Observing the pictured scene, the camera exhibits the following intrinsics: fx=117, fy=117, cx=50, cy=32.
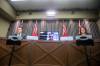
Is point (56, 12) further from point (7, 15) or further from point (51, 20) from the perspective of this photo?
point (7, 15)

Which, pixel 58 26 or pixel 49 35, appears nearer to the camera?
pixel 49 35

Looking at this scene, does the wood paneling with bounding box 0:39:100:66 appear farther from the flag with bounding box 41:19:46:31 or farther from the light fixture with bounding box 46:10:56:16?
the light fixture with bounding box 46:10:56:16

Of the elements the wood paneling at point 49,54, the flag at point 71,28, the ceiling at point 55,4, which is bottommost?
the wood paneling at point 49,54

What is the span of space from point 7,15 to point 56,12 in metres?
3.25

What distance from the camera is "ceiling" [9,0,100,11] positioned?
7.16 metres

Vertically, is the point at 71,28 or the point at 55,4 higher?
the point at 55,4

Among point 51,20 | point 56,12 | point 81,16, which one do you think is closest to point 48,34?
point 51,20

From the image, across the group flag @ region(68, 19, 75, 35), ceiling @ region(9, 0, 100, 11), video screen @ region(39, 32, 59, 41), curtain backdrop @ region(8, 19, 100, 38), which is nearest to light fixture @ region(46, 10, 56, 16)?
ceiling @ region(9, 0, 100, 11)

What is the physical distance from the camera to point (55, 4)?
745 centimetres

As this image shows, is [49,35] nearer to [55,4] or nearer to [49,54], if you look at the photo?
[55,4]

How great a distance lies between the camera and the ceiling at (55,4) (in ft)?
23.5

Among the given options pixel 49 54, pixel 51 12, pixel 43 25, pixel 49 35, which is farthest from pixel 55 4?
pixel 49 54

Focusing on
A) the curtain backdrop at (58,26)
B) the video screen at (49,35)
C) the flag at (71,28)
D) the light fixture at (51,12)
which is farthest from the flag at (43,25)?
the flag at (71,28)

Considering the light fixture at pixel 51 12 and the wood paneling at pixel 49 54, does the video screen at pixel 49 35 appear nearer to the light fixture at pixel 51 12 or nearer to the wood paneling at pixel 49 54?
the light fixture at pixel 51 12
